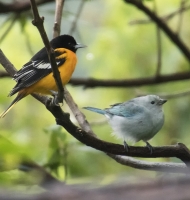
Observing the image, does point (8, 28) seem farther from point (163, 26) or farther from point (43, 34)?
point (43, 34)

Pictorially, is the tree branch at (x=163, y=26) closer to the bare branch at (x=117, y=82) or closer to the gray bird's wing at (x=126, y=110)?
the bare branch at (x=117, y=82)

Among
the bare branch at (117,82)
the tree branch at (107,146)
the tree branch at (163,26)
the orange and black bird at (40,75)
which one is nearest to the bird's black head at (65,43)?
the orange and black bird at (40,75)

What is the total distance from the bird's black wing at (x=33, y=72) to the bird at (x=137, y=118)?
390mm

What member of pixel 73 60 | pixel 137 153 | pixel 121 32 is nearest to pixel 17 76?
pixel 73 60

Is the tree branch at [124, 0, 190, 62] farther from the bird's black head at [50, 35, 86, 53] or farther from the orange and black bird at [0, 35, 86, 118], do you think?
the orange and black bird at [0, 35, 86, 118]

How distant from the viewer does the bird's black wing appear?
289 cm

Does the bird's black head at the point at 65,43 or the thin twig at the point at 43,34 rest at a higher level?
the bird's black head at the point at 65,43

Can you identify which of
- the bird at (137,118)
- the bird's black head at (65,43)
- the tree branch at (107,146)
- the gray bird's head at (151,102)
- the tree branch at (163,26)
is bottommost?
the tree branch at (107,146)

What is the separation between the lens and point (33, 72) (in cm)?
309

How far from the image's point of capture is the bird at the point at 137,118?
9.55 ft

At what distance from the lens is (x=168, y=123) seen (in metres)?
5.24

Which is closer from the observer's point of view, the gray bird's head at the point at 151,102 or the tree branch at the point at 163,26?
the gray bird's head at the point at 151,102

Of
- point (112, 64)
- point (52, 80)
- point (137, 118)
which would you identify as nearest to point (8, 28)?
point (52, 80)

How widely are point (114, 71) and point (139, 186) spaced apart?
14.9ft
